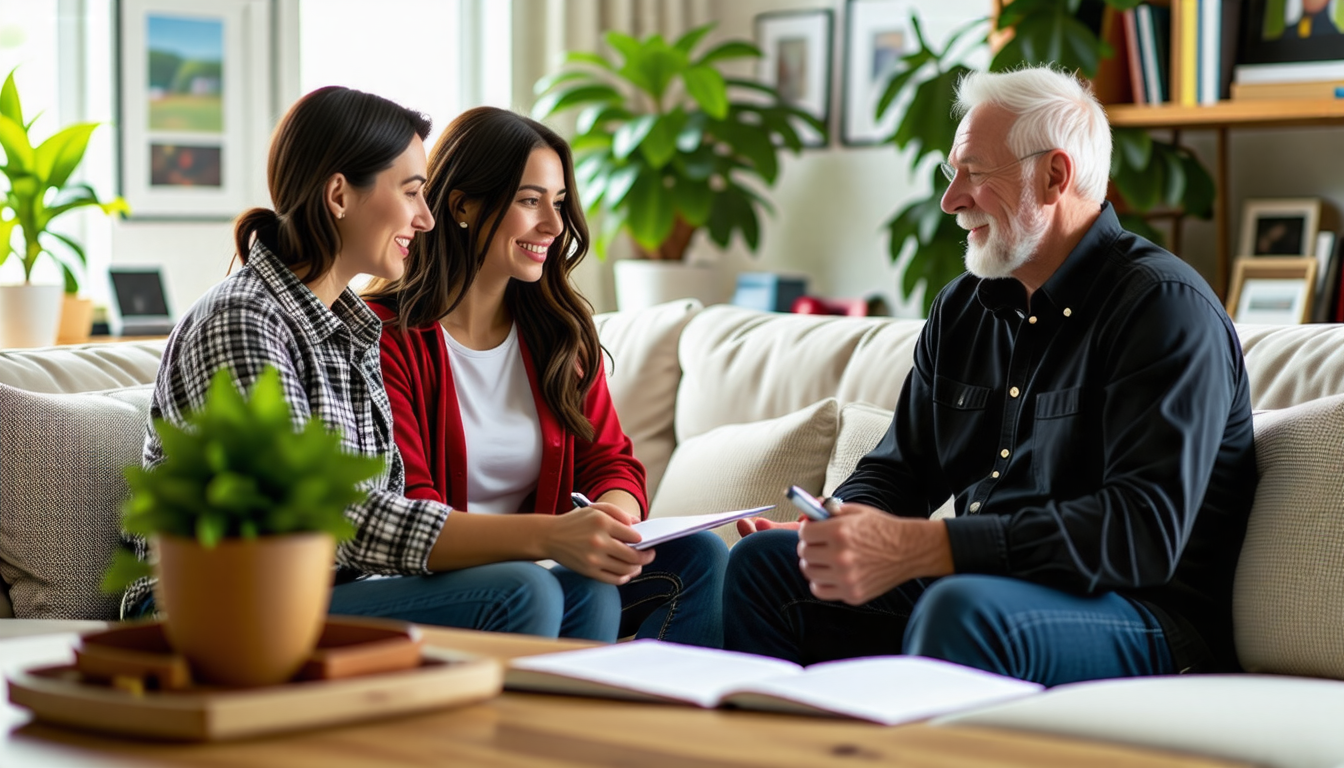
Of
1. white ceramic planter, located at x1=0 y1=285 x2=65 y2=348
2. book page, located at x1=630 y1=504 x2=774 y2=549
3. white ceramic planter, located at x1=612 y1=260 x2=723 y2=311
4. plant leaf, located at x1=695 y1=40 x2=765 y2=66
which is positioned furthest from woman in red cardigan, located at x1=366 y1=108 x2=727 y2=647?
plant leaf, located at x1=695 y1=40 x2=765 y2=66

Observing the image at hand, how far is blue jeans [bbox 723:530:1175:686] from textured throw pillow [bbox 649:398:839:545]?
1.39 feet

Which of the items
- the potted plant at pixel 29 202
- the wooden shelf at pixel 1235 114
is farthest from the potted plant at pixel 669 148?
the potted plant at pixel 29 202

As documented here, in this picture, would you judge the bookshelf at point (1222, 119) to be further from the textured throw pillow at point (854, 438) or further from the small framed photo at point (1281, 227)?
the textured throw pillow at point (854, 438)

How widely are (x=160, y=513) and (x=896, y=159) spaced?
12.4 feet

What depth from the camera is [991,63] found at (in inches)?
Answer: 136

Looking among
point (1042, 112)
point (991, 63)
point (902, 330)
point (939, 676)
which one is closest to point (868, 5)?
point (991, 63)

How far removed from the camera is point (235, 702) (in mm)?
1022

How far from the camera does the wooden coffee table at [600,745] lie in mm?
1004

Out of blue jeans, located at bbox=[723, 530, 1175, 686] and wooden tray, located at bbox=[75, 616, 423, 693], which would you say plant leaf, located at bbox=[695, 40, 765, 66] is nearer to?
blue jeans, located at bbox=[723, 530, 1175, 686]

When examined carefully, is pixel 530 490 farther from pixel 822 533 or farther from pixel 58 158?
pixel 58 158

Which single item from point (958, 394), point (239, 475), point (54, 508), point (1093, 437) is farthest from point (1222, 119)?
point (239, 475)

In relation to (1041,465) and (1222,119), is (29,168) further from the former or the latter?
(1222,119)

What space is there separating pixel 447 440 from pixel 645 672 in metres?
0.95

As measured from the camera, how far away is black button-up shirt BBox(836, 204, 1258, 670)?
1.64m
